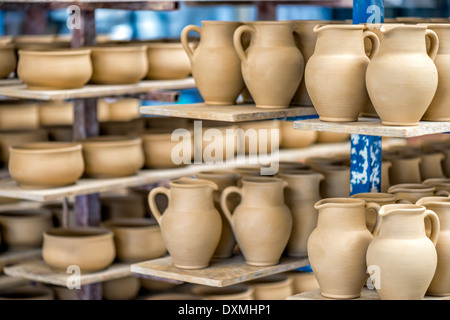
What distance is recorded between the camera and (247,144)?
4.14 metres

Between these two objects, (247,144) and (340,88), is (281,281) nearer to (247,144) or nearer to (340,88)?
(247,144)

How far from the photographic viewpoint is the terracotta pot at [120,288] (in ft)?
12.8

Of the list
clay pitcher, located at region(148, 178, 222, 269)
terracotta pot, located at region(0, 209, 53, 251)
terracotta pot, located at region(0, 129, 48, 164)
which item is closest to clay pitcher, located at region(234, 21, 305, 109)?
clay pitcher, located at region(148, 178, 222, 269)

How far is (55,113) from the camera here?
4547 millimetres

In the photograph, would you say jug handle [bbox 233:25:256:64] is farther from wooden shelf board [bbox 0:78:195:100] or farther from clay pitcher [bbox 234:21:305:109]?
wooden shelf board [bbox 0:78:195:100]

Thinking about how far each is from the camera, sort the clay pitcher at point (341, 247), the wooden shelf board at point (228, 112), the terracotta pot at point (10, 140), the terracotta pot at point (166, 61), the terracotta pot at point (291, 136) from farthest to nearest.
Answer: the terracotta pot at point (291, 136)
the terracotta pot at point (166, 61)
the terracotta pot at point (10, 140)
the wooden shelf board at point (228, 112)
the clay pitcher at point (341, 247)

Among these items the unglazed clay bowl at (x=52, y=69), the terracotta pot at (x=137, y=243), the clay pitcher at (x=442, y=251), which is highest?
the unglazed clay bowl at (x=52, y=69)

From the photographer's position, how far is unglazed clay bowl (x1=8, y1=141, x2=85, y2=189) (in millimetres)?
3346

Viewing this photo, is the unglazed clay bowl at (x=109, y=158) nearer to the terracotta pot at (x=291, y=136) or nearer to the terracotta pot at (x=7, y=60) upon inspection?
the terracotta pot at (x=7, y=60)

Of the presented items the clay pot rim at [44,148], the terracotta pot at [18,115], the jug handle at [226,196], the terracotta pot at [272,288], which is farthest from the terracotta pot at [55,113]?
the jug handle at [226,196]

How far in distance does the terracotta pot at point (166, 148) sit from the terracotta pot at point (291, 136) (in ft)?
2.48

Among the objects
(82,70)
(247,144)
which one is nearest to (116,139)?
(82,70)

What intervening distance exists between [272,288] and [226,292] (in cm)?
21
